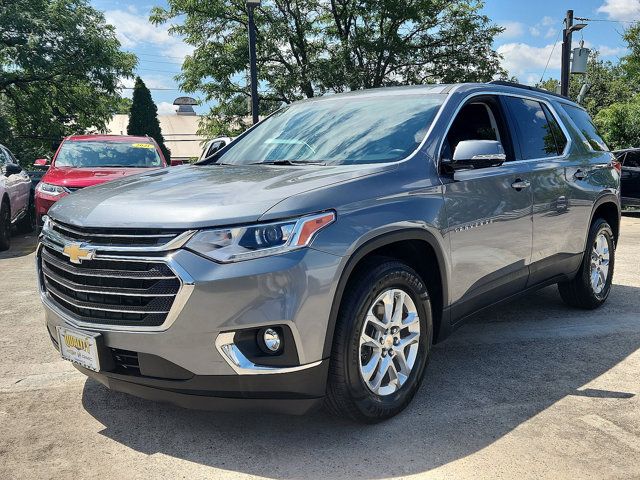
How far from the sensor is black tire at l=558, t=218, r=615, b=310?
5.14 meters

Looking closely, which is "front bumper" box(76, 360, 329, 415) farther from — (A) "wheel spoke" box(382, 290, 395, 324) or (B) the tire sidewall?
(A) "wheel spoke" box(382, 290, 395, 324)

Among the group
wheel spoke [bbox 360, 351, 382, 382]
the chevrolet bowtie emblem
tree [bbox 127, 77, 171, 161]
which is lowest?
wheel spoke [bbox 360, 351, 382, 382]

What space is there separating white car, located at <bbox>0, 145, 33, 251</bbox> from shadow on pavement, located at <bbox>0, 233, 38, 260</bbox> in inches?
8.0

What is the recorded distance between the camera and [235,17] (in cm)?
2086

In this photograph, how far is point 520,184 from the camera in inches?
161

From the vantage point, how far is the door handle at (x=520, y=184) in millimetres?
4035

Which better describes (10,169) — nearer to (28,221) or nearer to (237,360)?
(28,221)

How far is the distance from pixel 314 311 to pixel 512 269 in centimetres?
Result: 192

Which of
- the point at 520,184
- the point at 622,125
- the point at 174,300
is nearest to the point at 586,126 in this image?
the point at 520,184

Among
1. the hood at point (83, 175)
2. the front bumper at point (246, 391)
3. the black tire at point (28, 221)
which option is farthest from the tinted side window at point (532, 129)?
the black tire at point (28, 221)

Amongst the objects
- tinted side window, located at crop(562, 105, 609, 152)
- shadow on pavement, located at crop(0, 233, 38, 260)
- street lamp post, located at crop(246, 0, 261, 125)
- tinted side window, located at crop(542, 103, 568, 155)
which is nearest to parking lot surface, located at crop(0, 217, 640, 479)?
tinted side window, located at crop(542, 103, 568, 155)

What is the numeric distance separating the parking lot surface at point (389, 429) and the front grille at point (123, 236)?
101 centimetres

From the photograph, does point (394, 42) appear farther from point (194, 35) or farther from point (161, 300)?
point (161, 300)

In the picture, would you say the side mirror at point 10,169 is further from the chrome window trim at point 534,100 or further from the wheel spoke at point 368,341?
the wheel spoke at point 368,341
